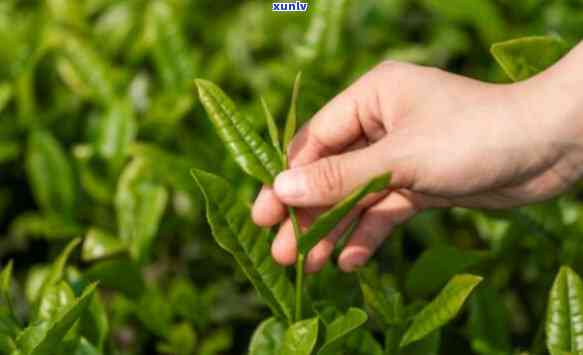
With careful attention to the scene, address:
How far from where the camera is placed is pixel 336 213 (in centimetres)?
125

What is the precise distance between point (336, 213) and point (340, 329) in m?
0.21

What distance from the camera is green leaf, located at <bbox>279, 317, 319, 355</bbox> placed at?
1.31 meters

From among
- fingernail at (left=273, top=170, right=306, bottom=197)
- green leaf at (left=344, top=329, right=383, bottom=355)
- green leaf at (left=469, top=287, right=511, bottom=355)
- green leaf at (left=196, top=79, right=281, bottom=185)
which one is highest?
green leaf at (left=196, top=79, right=281, bottom=185)

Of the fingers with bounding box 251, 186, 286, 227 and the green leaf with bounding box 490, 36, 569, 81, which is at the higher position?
the green leaf with bounding box 490, 36, 569, 81

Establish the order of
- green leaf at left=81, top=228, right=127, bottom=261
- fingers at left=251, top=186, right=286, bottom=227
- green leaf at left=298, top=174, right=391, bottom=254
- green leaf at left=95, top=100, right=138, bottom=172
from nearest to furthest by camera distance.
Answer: green leaf at left=298, top=174, right=391, bottom=254, fingers at left=251, top=186, right=286, bottom=227, green leaf at left=81, top=228, right=127, bottom=261, green leaf at left=95, top=100, right=138, bottom=172

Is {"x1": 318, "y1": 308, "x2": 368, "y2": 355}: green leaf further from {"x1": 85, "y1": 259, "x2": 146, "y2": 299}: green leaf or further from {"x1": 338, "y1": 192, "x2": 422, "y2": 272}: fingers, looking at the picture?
{"x1": 85, "y1": 259, "x2": 146, "y2": 299}: green leaf

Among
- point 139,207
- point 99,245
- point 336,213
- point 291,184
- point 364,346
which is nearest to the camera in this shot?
point 336,213

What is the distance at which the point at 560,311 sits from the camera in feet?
4.53

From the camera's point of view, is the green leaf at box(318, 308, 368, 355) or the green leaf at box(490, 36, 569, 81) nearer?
the green leaf at box(318, 308, 368, 355)

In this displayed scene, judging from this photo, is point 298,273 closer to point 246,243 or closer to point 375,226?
point 246,243

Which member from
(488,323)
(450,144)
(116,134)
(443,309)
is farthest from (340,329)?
(116,134)

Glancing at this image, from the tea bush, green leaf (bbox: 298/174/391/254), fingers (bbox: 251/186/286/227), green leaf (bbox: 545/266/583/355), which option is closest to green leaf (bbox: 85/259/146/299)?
the tea bush

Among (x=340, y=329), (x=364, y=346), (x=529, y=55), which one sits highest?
(x=529, y=55)

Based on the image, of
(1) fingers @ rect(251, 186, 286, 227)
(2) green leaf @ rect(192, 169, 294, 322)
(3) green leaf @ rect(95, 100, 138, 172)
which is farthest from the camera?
(3) green leaf @ rect(95, 100, 138, 172)
